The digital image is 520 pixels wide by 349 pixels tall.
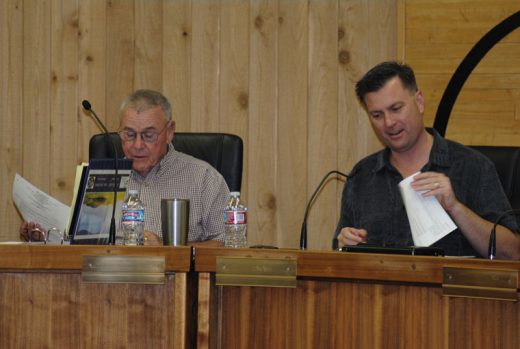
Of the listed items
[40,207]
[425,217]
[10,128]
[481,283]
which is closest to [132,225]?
[40,207]

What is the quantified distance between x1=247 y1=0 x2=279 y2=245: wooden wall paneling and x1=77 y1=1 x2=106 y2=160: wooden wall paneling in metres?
0.60

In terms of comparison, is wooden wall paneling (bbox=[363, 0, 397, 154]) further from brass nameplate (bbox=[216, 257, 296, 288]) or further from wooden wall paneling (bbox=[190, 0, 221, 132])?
brass nameplate (bbox=[216, 257, 296, 288])

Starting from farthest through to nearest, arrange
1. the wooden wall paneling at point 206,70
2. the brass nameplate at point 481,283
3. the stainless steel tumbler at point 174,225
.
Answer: the wooden wall paneling at point 206,70 → the stainless steel tumbler at point 174,225 → the brass nameplate at point 481,283

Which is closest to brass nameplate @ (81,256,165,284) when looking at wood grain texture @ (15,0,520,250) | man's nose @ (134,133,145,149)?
man's nose @ (134,133,145,149)

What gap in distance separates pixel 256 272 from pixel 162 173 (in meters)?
1.22

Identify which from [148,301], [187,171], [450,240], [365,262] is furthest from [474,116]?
[148,301]

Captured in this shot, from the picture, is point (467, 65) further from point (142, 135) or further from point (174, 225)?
point (174, 225)

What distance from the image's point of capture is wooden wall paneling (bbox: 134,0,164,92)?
3477 mm

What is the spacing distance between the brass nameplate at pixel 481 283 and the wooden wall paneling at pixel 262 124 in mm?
1692

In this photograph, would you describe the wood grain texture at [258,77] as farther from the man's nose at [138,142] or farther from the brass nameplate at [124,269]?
the brass nameplate at [124,269]

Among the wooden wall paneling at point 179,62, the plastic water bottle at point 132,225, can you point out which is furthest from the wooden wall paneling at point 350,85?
the plastic water bottle at point 132,225

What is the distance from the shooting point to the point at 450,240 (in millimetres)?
2547

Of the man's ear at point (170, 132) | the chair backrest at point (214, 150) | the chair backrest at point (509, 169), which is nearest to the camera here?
the chair backrest at point (509, 169)

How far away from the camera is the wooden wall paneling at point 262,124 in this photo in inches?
134
